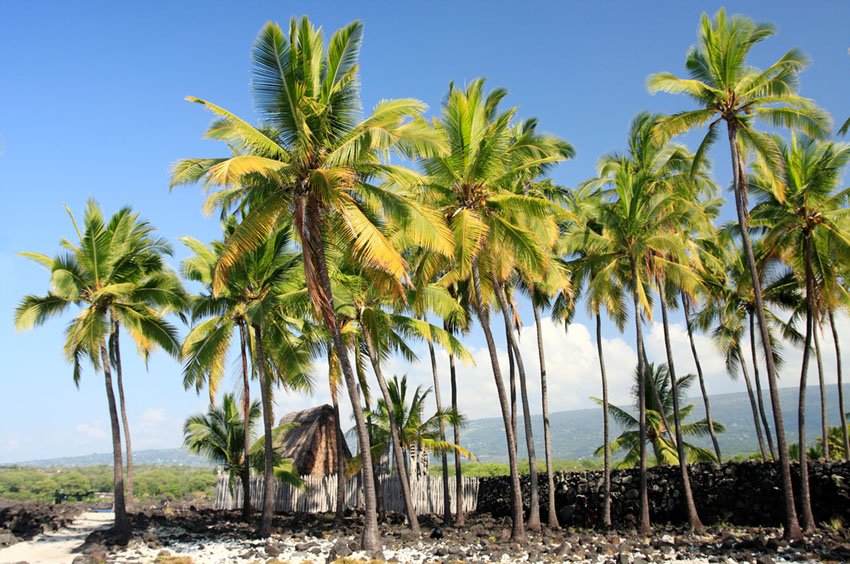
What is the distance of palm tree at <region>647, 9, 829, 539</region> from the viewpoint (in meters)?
15.3

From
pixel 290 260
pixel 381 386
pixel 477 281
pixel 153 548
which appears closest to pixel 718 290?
pixel 477 281

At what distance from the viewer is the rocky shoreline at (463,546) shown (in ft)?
43.5

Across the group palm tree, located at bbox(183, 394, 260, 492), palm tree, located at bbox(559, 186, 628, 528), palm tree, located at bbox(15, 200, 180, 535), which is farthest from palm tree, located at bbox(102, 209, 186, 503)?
palm tree, located at bbox(559, 186, 628, 528)

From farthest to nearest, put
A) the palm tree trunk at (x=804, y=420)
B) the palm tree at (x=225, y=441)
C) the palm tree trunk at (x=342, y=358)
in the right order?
the palm tree at (x=225, y=441) < the palm tree trunk at (x=804, y=420) < the palm tree trunk at (x=342, y=358)

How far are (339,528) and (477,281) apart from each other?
8783 millimetres

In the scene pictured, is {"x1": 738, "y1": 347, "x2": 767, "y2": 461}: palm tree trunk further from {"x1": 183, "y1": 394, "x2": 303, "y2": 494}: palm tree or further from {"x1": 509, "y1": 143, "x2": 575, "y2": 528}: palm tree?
{"x1": 183, "y1": 394, "x2": 303, "y2": 494}: palm tree

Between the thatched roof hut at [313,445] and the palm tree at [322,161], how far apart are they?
15173 mm

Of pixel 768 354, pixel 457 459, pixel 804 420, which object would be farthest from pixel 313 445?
pixel 768 354

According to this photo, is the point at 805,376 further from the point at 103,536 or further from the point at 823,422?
the point at 103,536

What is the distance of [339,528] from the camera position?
1914cm

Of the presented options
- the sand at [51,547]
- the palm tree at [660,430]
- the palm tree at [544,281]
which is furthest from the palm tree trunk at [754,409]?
the sand at [51,547]

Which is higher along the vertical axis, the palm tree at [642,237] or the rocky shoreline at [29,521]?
the palm tree at [642,237]

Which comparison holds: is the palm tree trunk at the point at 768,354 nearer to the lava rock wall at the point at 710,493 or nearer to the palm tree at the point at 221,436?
the lava rock wall at the point at 710,493

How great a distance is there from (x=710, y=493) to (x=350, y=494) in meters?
14.4
